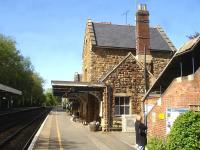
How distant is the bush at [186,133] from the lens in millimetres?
9844

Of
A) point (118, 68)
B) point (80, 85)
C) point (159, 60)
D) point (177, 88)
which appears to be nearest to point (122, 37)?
point (159, 60)

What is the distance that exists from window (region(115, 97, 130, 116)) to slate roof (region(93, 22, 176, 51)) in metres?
6.30

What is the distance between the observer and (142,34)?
29.5m

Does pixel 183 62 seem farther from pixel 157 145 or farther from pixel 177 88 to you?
pixel 157 145

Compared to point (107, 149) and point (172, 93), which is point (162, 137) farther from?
point (107, 149)

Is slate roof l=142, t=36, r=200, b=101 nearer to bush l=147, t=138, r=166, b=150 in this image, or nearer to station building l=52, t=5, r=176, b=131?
bush l=147, t=138, r=166, b=150

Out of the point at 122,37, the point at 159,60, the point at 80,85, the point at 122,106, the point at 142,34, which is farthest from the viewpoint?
the point at 122,37

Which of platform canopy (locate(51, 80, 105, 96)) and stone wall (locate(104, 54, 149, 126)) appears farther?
Result: stone wall (locate(104, 54, 149, 126))

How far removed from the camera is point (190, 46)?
501 inches

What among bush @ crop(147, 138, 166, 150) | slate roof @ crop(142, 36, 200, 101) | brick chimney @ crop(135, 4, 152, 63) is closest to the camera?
bush @ crop(147, 138, 166, 150)

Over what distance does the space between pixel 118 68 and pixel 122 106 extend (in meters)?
2.55

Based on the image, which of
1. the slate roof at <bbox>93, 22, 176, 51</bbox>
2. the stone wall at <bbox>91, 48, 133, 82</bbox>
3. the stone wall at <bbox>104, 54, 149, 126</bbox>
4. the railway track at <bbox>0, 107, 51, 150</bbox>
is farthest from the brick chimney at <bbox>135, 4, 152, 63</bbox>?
the railway track at <bbox>0, 107, 51, 150</bbox>

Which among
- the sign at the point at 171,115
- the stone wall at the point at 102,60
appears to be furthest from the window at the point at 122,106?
the sign at the point at 171,115

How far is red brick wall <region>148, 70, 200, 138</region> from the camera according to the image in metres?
13.1
